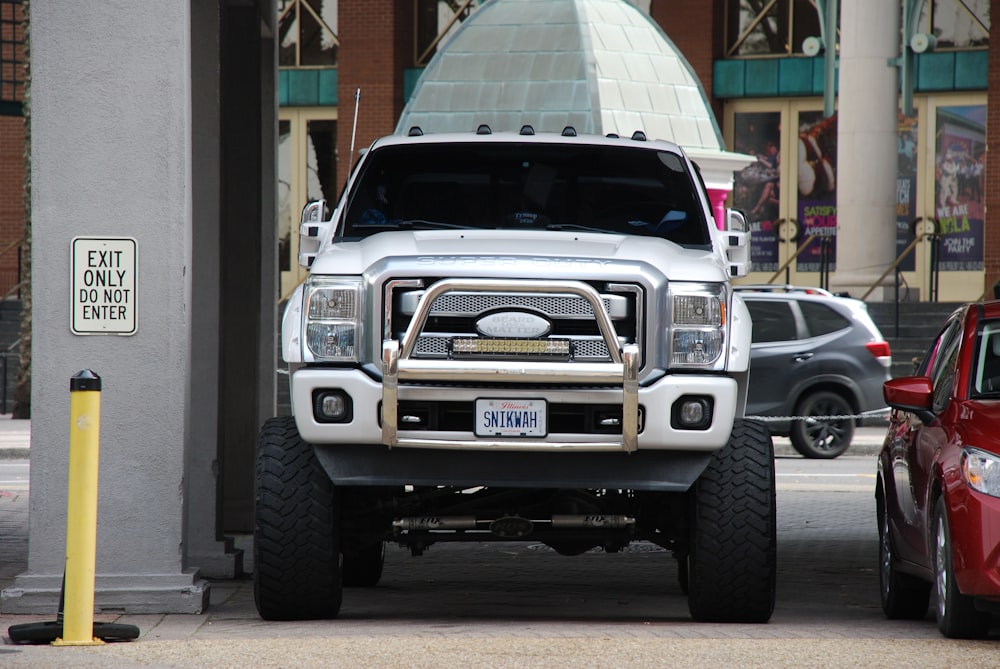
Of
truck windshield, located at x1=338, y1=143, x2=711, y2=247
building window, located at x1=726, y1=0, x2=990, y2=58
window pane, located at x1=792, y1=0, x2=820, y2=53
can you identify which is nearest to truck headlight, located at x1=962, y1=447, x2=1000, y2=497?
truck windshield, located at x1=338, y1=143, x2=711, y2=247

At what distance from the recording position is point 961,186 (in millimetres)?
35500

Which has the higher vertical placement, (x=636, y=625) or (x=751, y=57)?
(x=751, y=57)

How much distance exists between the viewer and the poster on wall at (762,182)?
36.9 metres

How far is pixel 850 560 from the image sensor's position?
12273 mm

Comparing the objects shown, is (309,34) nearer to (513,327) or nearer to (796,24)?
(796,24)

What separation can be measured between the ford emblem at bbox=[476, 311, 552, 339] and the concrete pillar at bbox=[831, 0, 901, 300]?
80.9 feet

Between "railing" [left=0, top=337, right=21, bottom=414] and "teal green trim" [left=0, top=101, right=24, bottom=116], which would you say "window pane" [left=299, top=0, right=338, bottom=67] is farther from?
"railing" [left=0, top=337, right=21, bottom=414]

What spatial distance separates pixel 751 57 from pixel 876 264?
6.55 metres

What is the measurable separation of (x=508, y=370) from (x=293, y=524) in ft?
4.03

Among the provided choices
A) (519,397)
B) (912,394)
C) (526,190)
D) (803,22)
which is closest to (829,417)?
(526,190)

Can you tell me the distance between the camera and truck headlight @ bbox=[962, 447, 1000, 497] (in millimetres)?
7422

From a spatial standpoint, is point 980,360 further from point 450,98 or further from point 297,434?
point 450,98

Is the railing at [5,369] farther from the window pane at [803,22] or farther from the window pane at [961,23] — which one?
the window pane at [961,23]

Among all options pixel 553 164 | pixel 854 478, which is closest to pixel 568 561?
pixel 553 164
